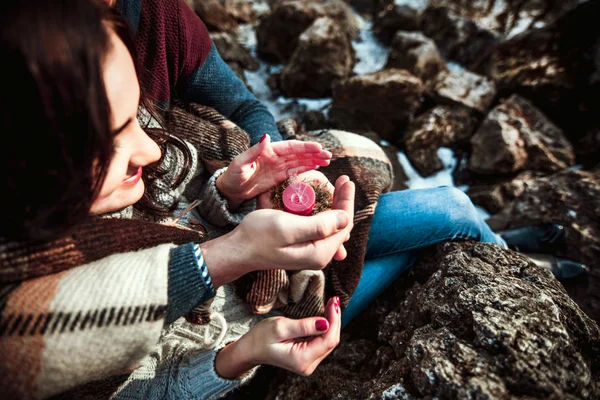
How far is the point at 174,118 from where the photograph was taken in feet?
4.83

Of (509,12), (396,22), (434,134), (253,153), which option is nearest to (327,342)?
(253,153)

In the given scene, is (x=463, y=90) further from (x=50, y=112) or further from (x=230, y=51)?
(x=50, y=112)

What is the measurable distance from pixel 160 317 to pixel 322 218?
0.58 metres

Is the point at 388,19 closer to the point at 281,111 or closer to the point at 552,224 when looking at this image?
the point at 281,111

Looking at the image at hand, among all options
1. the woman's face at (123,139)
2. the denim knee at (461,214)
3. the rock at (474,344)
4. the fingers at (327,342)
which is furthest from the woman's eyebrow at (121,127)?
the denim knee at (461,214)

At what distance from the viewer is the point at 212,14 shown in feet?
13.3

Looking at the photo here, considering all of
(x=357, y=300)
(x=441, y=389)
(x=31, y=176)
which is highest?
(x=31, y=176)

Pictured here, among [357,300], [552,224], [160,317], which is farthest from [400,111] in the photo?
[160,317]

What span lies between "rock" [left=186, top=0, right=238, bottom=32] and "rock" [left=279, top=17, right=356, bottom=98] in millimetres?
1312

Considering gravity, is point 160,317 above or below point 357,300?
above

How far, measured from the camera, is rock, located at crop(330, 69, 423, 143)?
308 centimetres

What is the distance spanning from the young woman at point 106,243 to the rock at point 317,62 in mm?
2577

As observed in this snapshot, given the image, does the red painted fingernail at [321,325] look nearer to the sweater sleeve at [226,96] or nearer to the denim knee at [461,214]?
the denim knee at [461,214]

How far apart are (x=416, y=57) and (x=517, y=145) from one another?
5.49 ft
